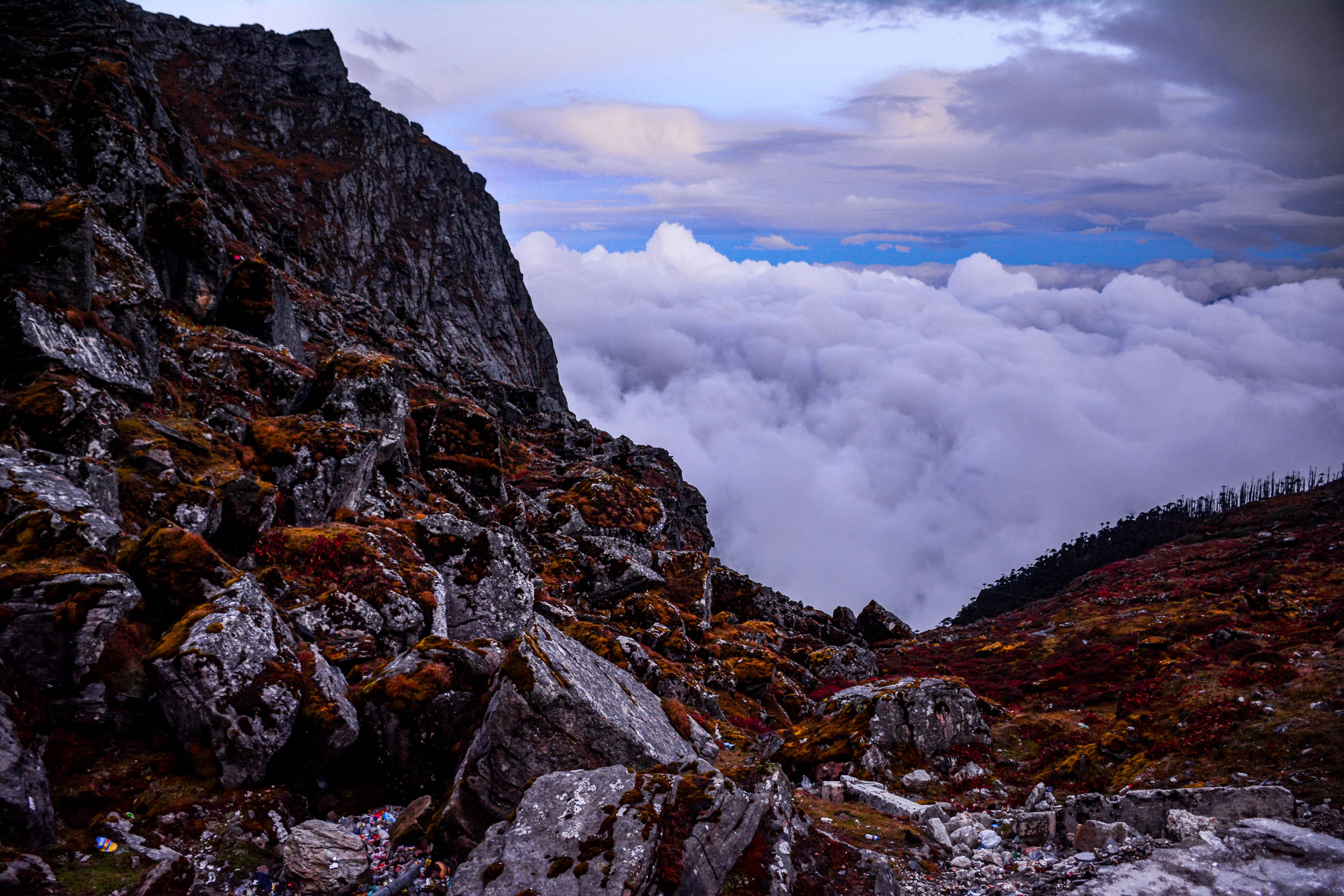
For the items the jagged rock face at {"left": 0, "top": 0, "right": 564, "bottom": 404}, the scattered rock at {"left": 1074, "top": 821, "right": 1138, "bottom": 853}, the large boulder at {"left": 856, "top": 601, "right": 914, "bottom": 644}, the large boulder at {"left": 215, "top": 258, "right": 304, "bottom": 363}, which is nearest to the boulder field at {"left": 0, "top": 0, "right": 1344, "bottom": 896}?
the scattered rock at {"left": 1074, "top": 821, "right": 1138, "bottom": 853}

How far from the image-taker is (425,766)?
14781 mm

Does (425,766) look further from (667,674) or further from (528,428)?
(528,428)

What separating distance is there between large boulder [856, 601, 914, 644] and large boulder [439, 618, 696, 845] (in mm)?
65621

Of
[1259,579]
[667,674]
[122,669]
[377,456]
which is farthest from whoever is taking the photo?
[1259,579]

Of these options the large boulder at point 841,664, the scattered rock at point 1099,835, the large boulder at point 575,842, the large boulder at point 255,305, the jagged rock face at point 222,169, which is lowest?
the large boulder at point 841,664

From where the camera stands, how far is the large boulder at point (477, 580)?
80.7ft

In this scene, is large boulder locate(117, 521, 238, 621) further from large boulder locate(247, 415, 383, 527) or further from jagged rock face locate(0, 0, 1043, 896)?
large boulder locate(247, 415, 383, 527)

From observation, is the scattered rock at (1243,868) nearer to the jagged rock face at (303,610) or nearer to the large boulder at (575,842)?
the jagged rock face at (303,610)

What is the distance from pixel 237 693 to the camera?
516 inches

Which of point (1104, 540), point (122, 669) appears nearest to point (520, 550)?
point (122, 669)

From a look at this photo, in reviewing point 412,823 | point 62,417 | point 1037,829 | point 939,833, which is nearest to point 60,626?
point 412,823

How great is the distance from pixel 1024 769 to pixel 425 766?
70.9ft

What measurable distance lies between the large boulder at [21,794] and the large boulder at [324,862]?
356 cm

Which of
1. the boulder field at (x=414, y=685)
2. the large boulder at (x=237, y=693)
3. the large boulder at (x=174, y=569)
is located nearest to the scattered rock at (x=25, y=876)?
the boulder field at (x=414, y=685)
